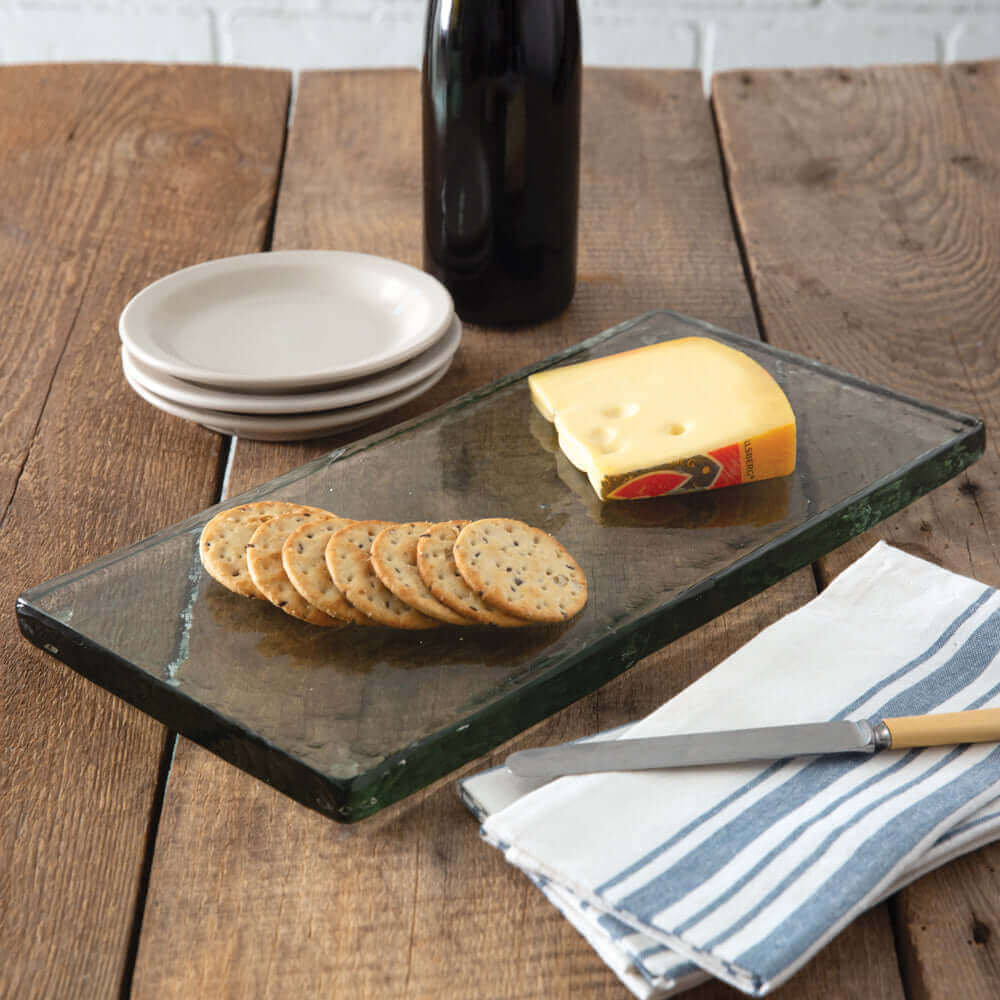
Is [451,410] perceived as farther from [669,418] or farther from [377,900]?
[377,900]

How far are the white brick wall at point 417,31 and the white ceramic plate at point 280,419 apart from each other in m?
2.61

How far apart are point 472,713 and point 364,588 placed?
12 centimetres

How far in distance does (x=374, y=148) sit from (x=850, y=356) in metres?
0.79

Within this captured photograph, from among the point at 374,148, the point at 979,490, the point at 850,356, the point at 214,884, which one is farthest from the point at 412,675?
the point at 374,148

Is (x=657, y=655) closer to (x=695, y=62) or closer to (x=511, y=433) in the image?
(x=511, y=433)

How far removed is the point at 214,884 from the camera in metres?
0.69

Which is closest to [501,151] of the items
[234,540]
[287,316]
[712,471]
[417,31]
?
[287,316]

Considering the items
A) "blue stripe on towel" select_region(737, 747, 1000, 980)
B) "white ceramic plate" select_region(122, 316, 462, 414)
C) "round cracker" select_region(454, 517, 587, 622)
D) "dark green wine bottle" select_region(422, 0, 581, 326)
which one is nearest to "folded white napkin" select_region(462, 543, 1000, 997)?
"blue stripe on towel" select_region(737, 747, 1000, 980)

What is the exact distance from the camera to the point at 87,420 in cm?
118

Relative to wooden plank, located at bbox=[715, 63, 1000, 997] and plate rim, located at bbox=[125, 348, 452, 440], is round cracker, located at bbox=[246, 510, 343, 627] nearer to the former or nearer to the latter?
plate rim, located at bbox=[125, 348, 452, 440]

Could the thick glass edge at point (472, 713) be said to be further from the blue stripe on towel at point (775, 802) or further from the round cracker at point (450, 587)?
the blue stripe on towel at point (775, 802)

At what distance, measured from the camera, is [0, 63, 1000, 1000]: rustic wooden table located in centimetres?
66

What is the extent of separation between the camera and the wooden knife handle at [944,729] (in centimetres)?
72

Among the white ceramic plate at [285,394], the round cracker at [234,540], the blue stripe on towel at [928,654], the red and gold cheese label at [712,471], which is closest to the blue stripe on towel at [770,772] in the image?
the blue stripe on towel at [928,654]
